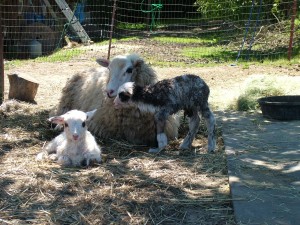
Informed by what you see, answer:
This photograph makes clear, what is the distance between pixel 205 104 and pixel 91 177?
1.78 m

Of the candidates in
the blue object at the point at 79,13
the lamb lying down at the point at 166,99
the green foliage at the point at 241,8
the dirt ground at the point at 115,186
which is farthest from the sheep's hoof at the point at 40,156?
the blue object at the point at 79,13

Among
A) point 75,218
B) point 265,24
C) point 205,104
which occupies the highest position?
point 265,24

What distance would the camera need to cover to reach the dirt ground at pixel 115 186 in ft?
13.6

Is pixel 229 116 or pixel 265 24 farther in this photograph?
pixel 265 24

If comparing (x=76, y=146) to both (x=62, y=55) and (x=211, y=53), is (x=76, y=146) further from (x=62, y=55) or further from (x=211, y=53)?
(x=211, y=53)

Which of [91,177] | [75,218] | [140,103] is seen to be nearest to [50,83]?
[140,103]

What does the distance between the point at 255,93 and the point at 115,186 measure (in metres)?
4.51

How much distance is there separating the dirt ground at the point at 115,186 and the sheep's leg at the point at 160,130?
0.30 feet

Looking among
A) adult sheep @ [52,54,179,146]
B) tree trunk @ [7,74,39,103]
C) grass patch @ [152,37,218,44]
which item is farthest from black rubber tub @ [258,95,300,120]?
grass patch @ [152,37,218,44]

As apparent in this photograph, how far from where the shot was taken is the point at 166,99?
19.3 ft

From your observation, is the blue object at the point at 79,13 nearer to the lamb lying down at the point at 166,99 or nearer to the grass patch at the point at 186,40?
the grass patch at the point at 186,40

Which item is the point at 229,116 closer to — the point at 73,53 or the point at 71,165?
the point at 71,165

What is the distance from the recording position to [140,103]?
593 centimetres

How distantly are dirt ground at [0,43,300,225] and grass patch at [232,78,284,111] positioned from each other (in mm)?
1648
